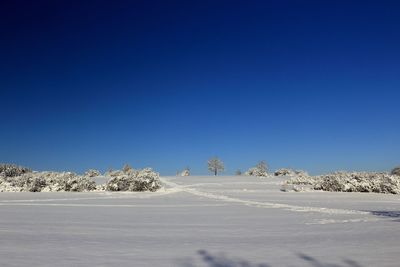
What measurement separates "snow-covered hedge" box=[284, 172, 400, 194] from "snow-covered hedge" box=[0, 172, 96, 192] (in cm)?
1427

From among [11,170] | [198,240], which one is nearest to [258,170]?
[11,170]

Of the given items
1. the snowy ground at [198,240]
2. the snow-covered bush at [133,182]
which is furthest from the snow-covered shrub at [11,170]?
the snowy ground at [198,240]

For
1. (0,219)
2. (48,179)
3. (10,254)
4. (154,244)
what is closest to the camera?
(10,254)

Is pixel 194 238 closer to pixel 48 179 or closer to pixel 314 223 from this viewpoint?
pixel 314 223

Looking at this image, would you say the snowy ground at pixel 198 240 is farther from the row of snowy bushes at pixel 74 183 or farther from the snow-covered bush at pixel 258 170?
the snow-covered bush at pixel 258 170

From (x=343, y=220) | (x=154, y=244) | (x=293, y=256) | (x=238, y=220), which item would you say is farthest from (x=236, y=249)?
(x=343, y=220)

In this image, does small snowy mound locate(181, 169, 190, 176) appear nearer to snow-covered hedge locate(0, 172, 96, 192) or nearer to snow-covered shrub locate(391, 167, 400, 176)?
snow-covered shrub locate(391, 167, 400, 176)

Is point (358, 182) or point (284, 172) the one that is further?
point (284, 172)

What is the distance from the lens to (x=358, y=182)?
22797 millimetres

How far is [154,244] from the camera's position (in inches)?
247

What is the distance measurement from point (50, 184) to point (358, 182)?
59.6ft

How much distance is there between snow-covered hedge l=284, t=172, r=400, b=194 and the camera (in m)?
22.0

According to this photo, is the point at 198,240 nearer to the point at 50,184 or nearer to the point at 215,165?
the point at 50,184

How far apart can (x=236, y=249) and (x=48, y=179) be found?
781 inches
